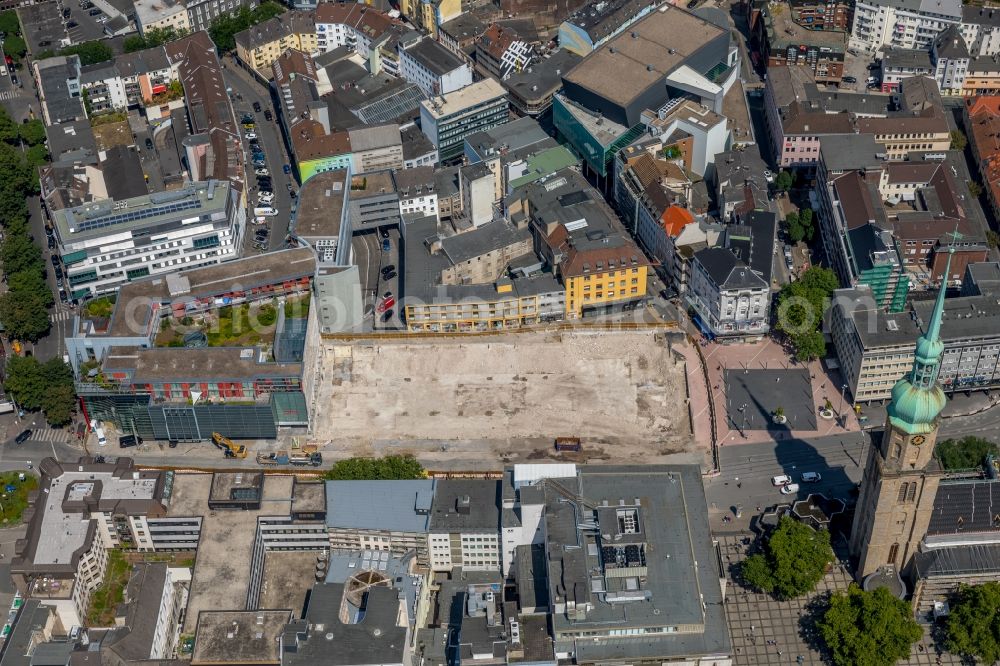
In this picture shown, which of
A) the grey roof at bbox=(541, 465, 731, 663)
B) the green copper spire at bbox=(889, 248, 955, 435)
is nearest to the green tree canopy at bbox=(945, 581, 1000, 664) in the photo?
the green copper spire at bbox=(889, 248, 955, 435)

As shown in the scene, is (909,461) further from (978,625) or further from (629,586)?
(629,586)

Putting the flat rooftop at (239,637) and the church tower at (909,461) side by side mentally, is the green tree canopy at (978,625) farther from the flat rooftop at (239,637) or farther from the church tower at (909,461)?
Result: the flat rooftop at (239,637)

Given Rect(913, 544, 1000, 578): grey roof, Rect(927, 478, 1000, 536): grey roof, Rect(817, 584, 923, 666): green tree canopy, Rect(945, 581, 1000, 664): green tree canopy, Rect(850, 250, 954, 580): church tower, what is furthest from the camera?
Rect(927, 478, 1000, 536): grey roof

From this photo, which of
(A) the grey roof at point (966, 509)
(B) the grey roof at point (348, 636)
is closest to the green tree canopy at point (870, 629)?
(A) the grey roof at point (966, 509)

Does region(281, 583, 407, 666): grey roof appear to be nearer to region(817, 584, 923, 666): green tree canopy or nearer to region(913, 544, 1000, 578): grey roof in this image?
region(817, 584, 923, 666): green tree canopy

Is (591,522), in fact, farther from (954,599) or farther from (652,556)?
(954,599)

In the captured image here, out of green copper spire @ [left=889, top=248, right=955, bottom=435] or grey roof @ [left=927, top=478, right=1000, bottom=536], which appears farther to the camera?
grey roof @ [left=927, top=478, right=1000, bottom=536]

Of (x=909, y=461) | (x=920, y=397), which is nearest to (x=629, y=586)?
(x=909, y=461)
